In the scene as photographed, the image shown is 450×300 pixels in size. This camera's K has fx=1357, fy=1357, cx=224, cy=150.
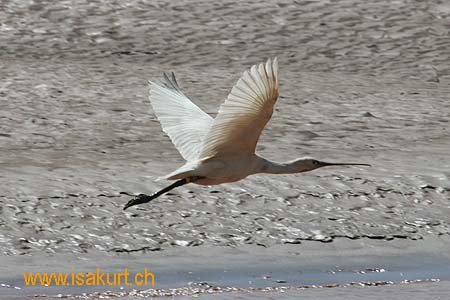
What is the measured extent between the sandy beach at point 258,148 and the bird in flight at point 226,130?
0.62 m

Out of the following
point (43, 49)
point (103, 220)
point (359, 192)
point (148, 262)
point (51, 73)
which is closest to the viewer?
point (148, 262)

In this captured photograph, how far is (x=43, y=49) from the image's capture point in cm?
1214

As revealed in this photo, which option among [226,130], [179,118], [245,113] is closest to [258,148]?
[179,118]

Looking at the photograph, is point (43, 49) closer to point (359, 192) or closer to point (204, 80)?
point (204, 80)

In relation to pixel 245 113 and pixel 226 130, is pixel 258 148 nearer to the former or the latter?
pixel 226 130

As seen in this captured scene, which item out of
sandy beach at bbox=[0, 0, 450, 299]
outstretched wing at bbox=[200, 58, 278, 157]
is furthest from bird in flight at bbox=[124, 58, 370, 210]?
sandy beach at bbox=[0, 0, 450, 299]

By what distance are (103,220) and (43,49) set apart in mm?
4508

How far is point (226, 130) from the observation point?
20.8 ft

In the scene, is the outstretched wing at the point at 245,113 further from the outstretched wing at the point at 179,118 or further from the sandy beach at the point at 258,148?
the sandy beach at the point at 258,148

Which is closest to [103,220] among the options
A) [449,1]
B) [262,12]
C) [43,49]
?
[43,49]

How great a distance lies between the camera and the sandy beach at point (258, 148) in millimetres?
7516

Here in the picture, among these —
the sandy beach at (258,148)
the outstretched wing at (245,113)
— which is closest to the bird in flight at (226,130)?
the outstretched wing at (245,113)

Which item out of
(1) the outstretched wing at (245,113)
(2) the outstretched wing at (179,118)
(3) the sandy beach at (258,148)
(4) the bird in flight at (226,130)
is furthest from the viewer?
(3) the sandy beach at (258,148)

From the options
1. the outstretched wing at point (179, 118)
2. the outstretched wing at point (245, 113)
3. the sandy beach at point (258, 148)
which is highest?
the outstretched wing at point (245, 113)
